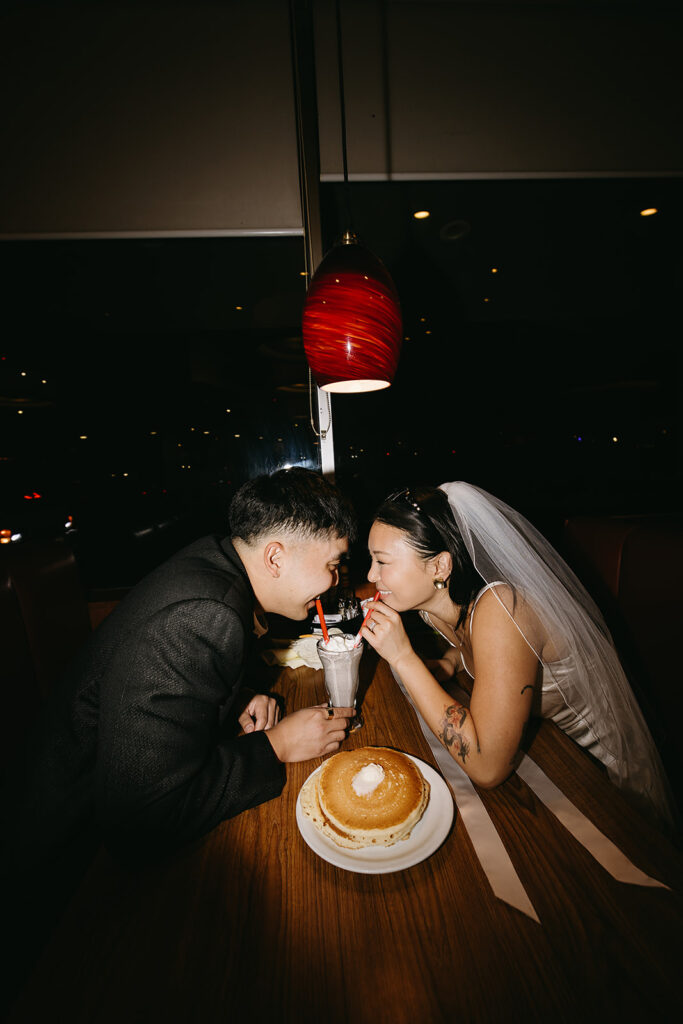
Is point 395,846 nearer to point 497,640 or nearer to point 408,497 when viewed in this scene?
point 497,640

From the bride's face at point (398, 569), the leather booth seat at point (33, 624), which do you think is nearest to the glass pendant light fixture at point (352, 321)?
the bride's face at point (398, 569)

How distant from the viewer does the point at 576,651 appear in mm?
1371

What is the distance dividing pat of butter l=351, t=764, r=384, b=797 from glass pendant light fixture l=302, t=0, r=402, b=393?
4.04ft

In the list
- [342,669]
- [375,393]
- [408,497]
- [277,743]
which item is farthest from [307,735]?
[375,393]

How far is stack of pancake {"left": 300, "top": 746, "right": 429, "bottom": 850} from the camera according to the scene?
870 mm

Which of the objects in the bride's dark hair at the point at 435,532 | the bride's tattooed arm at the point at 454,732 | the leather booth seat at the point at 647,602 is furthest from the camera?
the leather booth seat at the point at 647,602

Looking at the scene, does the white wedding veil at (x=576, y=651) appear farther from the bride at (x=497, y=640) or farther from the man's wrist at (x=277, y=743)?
the man's wrist at (x=277, y=743)

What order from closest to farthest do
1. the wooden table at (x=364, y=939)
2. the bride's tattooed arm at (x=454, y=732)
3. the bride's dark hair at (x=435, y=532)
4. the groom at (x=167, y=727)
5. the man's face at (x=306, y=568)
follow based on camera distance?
1. the wooden table at (x=364, y=939)
2. the groom at (x=167, y=727)
3. the bride's tattooed arm at (x=454, y=732)
4. the man's face at (x=306, y=568)
5. the bride's dark hair at (x=435, y=532)

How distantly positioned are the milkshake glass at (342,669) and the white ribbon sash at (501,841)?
323 millimetres

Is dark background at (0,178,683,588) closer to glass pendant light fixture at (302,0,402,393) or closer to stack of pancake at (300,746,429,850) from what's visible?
glass pendant light fixture at (302,0,402,393)

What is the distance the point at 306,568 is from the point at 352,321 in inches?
35.1

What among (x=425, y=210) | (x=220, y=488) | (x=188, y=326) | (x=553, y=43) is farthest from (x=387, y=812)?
(x=553, y=43)

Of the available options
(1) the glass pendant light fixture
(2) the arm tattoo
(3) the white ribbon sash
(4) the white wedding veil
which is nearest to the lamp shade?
(1) the glass pendant light fixture

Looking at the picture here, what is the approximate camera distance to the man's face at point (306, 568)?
1.38 metres
